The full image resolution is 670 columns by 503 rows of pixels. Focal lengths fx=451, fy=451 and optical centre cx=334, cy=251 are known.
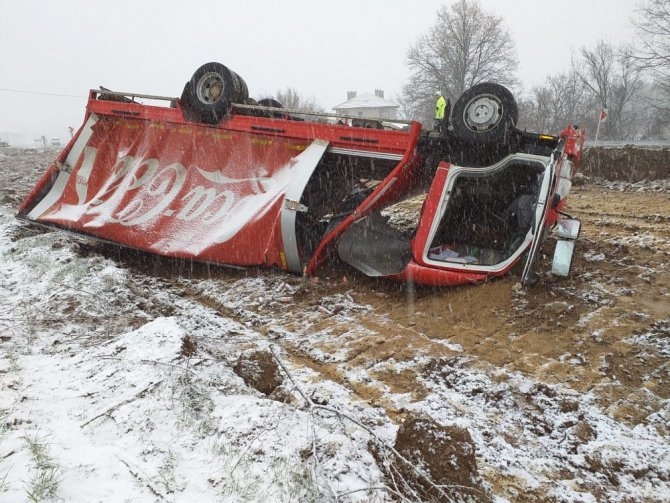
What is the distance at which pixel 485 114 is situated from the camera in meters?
4.45

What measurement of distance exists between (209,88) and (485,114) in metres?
3.23

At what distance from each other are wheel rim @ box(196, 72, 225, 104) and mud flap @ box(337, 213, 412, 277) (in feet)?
7.81

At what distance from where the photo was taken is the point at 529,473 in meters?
2.19

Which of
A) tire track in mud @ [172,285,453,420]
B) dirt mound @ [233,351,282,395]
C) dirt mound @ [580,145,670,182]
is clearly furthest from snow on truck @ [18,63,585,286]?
dirt mound @ [580,145,670,182]

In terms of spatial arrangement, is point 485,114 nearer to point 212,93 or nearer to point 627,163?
point 212,93

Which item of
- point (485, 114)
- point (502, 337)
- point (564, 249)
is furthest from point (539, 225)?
point (485, 114)

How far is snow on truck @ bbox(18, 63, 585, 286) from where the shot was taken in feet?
14.5

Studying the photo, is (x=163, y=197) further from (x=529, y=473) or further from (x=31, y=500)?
(x=529, y=473)

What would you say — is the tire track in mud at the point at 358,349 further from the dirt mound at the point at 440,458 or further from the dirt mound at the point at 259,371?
the dirt mound at the point at 440,458

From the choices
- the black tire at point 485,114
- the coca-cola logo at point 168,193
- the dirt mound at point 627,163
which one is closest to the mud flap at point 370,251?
the coca-cola logo at point 168,193

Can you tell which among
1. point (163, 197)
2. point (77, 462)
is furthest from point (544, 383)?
point (163, 197)

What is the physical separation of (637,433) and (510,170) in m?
3.19

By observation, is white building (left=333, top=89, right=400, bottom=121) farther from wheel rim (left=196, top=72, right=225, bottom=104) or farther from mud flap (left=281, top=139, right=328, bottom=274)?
mud flap (left=281, top=139, right=328, bottom=274)

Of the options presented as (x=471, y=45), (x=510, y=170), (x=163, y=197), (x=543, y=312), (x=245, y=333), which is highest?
(x=471, y=45)
